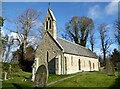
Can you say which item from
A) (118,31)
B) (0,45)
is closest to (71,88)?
(0,45)

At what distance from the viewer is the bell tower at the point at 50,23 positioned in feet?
110

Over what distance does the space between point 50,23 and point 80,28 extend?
2312 centimetres

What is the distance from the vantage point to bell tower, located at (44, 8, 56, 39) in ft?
110

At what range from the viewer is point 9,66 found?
28.3m

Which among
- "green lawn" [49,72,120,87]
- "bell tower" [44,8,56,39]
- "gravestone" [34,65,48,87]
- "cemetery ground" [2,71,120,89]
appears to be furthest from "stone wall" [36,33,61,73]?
"gravestone" [34,65,48,87]

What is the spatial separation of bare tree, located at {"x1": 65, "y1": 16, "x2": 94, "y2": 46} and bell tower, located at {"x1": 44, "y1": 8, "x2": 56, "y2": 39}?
72.7 feet

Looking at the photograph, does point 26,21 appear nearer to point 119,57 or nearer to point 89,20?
point 89,20

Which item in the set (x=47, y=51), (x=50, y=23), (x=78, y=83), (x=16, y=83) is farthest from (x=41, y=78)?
(x=50, y=23)

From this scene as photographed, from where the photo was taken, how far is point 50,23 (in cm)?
3438

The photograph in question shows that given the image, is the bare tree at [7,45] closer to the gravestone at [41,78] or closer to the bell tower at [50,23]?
the bell tower at [50,23]

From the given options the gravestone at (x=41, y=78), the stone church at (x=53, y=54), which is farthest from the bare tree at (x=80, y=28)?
the gravestone at (x=41, y=78)

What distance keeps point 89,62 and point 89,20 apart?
54.6ft

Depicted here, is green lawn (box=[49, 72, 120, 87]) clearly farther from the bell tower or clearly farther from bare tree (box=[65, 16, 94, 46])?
bare tree (box=[65, 16, 94, 46])

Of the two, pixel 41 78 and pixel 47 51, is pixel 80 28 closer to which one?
pixel 47 51
